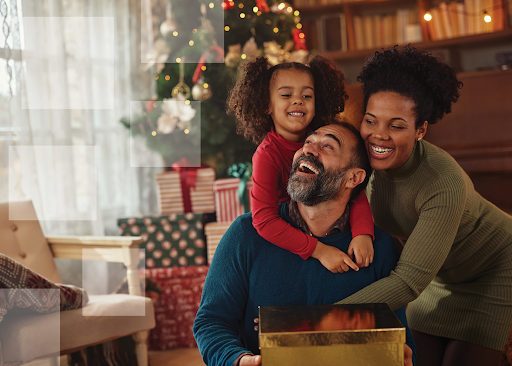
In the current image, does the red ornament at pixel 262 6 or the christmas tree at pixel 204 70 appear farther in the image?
the red ornament at pixel 262 6

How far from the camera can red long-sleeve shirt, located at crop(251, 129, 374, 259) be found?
3.48 ft

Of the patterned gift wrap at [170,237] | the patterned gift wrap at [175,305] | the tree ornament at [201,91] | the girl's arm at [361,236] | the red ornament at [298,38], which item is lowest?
the patterned gift wrap at [175,305]

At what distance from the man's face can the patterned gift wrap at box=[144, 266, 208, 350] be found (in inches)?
63.2

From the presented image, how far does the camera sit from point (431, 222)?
3.67 ft

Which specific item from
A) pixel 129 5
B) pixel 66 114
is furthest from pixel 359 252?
pixel 129 5

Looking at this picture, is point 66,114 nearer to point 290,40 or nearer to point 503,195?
point 290,40

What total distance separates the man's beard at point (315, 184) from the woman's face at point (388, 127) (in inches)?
4.1

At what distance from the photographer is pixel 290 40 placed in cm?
314

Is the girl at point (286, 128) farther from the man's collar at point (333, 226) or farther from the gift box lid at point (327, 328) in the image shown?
the gift box lid at point (327, 328)

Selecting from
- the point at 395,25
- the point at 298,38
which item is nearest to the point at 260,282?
the point at 298,38

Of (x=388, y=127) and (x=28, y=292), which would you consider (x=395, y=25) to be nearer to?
(x=388, y=127)

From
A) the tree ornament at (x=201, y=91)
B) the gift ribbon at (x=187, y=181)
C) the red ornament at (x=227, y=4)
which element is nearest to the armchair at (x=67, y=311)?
the gift ribbon at (x=187, y=181)

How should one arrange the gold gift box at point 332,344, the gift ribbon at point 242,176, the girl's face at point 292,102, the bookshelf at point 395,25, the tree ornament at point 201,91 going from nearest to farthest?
the gold gift box at point 332,344 → the girl's face at point 292,102 → the gift ribbon at point 242,176 → the tree ornament at point 201,91 → the bookshelf at point 395,25

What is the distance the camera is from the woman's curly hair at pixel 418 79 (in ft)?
3.70
